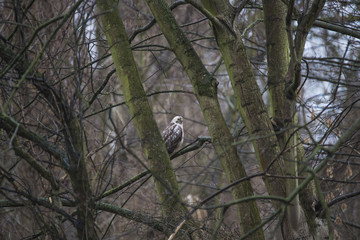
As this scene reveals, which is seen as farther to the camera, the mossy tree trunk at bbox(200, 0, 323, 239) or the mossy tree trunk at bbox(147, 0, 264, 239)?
the mossy tree trunk at bbox(147, 0, 264, 239)

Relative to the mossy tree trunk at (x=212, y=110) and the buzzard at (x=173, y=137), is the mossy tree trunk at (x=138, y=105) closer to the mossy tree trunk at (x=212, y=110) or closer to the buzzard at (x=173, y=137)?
the mossy tree trunk at (x=212, y=110)

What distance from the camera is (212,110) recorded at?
13.3ft

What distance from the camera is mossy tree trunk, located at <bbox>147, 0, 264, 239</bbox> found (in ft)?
12.7

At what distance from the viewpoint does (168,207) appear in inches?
165

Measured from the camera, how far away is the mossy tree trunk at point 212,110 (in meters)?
3.87

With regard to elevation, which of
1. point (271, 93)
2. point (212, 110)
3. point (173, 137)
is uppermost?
point (173, 137)

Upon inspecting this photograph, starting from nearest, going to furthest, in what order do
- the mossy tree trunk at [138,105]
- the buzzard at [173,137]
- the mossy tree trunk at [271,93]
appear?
the mossy tree trunk at [271,93], the mossy tree trunk at [138,105], the buzzard at [173,137]

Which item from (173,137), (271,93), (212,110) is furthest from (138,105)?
(173,137)

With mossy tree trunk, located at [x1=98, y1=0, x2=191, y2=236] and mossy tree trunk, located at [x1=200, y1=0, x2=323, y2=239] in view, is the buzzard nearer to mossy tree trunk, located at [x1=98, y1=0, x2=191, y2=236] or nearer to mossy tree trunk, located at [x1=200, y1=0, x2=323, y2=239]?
mossy tree trunk, located at [x1=98, y1=0, x2=191, y2=236]

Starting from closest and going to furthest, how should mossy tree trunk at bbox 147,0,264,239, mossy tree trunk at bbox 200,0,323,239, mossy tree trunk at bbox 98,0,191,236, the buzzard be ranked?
mossy tree trunk at bbox 200,0,323,239, mossy tree trunk at bbox 147,0,264,239, mossy tree trunk at bbox 98,0,191,236, the buzzard

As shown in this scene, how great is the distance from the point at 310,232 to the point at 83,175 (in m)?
2.14

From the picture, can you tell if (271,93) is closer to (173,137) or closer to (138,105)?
(138,105)

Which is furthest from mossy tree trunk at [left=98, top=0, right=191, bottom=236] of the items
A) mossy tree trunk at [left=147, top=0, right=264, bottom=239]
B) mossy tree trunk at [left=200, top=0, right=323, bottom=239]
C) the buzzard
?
the buzzard

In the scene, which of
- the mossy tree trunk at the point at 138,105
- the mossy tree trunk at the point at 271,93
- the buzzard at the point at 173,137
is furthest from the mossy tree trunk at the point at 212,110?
the buzzard at the point at 173,137
